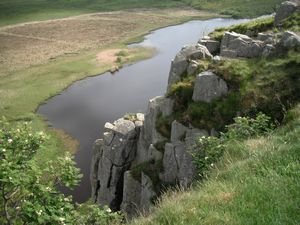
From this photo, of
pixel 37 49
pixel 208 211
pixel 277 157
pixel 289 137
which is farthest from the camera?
pixel 37 49

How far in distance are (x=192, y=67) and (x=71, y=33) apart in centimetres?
9361

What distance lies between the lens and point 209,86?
26078 millimetres

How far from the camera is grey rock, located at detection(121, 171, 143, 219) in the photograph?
2936 centimetres

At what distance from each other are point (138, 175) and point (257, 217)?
1922cm

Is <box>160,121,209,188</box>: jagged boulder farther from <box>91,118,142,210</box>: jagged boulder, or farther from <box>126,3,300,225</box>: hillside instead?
<box>91,118,142,210</box>: jagged boulder

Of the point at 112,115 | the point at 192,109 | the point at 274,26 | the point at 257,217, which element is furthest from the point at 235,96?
the point at 112,115

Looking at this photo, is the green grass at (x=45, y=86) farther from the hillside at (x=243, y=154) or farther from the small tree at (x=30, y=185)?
the small tree at (x=30, y=185)

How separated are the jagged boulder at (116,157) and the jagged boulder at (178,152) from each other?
6.15 m

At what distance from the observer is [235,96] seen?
25.1 metres

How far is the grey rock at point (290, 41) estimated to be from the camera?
1033 inches

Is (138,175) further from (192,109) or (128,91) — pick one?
(128,91)

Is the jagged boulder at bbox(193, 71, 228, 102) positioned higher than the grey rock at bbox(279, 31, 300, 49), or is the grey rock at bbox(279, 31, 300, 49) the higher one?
the grey rock at bbox(279, 31, 300, 49)

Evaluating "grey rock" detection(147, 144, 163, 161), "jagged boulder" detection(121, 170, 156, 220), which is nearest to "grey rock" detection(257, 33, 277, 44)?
"grey rock" detection(147, 144, 163, 161)

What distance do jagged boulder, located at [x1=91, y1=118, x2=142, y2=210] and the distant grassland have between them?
10797cm
